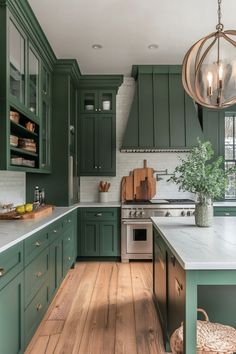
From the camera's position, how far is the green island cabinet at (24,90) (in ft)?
8.21

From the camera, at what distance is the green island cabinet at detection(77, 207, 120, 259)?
4.52 m

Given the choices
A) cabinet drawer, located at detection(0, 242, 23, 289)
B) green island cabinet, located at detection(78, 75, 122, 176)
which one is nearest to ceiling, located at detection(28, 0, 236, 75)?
green island cabinet, located at detection(78, 75, 122, 176)

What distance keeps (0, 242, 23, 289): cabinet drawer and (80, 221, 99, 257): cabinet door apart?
256 cm

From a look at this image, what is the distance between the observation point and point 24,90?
117 inches

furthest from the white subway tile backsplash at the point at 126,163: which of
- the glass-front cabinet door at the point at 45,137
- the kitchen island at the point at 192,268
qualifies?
the kitchen island at the point at 192,268

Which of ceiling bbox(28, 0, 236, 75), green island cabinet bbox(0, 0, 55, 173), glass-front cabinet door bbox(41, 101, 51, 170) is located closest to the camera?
green island cabinet bbox(0, 0, 55, 173)

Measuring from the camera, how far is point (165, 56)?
13.9ft

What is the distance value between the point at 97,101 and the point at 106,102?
0.15 metres

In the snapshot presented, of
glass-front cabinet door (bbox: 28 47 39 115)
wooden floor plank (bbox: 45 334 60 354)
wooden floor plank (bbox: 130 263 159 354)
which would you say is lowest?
wooden floor plank (bbox: 45 334 60 354)

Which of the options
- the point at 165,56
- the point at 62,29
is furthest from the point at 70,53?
the point at 165,56

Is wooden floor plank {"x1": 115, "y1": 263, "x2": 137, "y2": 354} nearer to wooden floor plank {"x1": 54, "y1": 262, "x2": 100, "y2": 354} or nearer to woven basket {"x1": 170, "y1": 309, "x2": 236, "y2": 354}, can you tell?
wooden floor plank {"x1": 54, "y1": 262, "x2": 100, "y2": 354}

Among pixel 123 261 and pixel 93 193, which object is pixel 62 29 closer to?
pixel 93 193

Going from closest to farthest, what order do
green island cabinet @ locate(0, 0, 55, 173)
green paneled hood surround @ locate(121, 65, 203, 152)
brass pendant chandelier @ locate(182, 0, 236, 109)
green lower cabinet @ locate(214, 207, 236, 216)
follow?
brass pendant chandelier @ locate(182, 0, 236, 109), green island cabinet @ locate(0, 0, 55, 173), green lower cabinet @ locate(214, 207, 236, 216), green paneled hood surround @ locate(121, 65, 203, 152)

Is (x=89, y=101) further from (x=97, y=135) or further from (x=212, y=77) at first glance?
(x=212, y=77)
